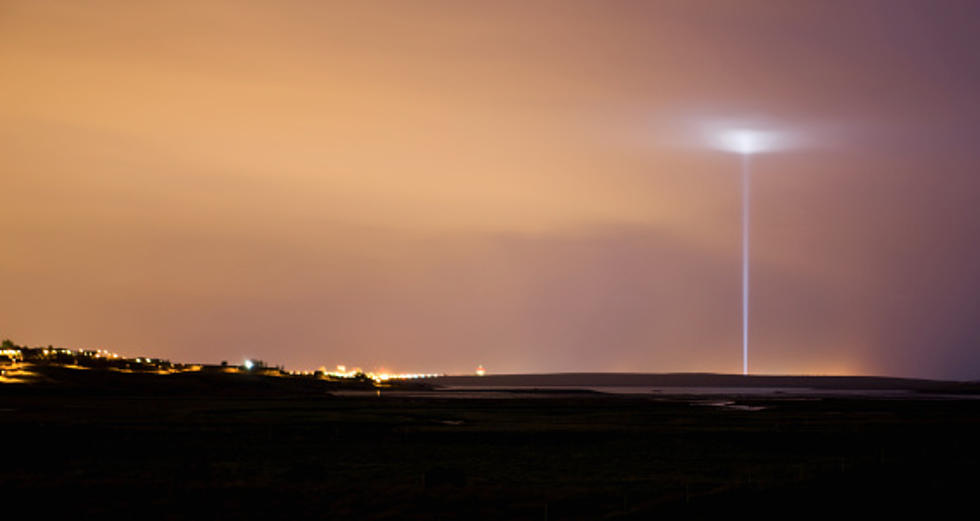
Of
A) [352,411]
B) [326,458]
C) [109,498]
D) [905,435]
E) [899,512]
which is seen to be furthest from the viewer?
[352,411]

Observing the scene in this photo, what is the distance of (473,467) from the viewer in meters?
44.8

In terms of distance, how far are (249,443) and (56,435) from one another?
11.7 meters

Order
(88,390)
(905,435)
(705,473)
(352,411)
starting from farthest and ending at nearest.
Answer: (88,390), (352,411), (905,435), (705,473)

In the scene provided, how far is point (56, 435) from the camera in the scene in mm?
55062

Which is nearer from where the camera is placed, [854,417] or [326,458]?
[326,458]

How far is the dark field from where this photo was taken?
33031mm

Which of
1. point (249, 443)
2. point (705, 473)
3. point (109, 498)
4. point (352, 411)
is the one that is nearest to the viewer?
point (109, 498)

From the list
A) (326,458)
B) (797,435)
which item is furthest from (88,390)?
(797,435)

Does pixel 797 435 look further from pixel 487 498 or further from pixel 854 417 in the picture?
pixel 487 498

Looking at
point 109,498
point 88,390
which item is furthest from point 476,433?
point 88,390

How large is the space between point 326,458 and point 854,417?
5575 cm

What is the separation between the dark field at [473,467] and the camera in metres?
33.0

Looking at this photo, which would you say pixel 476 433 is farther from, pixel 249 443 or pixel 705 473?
pixel 705 473

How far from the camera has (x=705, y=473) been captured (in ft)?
141
